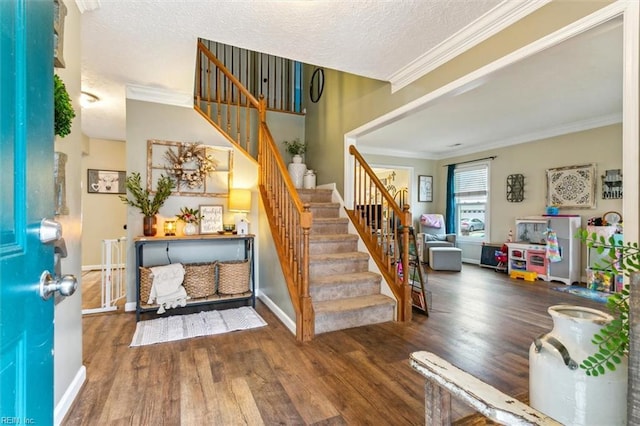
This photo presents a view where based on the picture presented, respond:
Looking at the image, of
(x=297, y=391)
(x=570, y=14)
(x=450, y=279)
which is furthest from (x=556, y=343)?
(x=450, y=279)

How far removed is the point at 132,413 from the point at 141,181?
105 inches

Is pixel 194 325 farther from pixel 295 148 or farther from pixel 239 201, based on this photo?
pixel 295 148

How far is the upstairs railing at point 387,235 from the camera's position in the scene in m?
3.07

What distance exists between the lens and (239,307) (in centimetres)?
355

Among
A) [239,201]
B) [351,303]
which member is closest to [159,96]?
[239,201]

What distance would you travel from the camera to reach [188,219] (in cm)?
367

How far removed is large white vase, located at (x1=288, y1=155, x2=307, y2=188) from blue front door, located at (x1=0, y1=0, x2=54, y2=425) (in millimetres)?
3813

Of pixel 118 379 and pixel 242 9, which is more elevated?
pixel 242 9

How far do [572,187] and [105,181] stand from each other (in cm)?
849

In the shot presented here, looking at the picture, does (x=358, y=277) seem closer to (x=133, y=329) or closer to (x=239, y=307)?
(x=239, y=307)

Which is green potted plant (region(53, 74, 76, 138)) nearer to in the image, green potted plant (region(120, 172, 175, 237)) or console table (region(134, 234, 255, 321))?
console table (region(134, 234, 255, 321))

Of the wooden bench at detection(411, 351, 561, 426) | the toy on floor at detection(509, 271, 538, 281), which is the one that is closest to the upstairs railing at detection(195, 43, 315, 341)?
the wooden bench at detection(411, 351, 561, 426)

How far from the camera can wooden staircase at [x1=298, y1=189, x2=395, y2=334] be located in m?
2.87

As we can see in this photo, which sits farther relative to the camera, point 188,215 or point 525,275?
point 525,275
